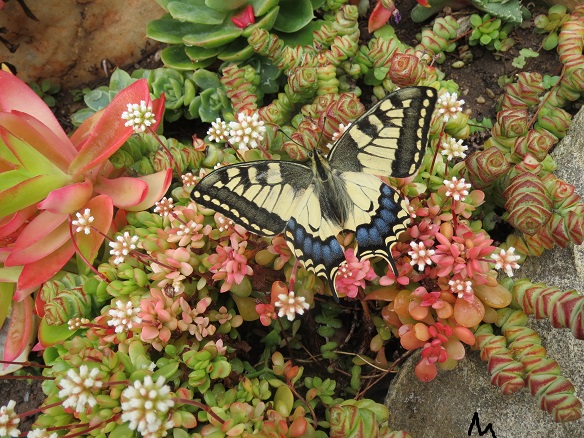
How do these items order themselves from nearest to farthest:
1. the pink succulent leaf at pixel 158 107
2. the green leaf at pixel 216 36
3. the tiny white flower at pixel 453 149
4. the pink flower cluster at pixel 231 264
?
the pink flower cluster at pixel 231 264 < the tiny white flower at pixel 453 149 < the pink succulent leaf at pixel 158 107 < the green leaf at pixel 216 36

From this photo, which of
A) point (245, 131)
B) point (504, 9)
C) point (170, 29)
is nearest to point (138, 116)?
point (245, 131)

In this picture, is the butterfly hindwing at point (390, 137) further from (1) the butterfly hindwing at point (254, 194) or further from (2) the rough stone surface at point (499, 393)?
(2) the rough stone surface at point (499, 393)

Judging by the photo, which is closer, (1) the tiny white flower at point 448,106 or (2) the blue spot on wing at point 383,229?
(2) the blue spot on wing at point 383,229

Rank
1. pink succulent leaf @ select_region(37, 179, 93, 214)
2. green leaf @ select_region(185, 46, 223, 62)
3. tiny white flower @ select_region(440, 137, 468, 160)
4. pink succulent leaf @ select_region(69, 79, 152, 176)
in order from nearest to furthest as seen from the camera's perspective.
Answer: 1. tiny white flower @ select_region(440, 137, 468, 160)
2. pink succulent leaf @ select_region(37, 179, 93, 214)
3. pink succulent leaf @ select_region(69, 79, 152, 176)
4. green leaf @ select_region(185, 46, 223, 62)

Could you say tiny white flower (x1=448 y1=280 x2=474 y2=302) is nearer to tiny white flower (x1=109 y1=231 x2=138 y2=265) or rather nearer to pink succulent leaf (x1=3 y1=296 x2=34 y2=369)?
tiny white flower (x1=109 y1=231 x2=138 y2=265)

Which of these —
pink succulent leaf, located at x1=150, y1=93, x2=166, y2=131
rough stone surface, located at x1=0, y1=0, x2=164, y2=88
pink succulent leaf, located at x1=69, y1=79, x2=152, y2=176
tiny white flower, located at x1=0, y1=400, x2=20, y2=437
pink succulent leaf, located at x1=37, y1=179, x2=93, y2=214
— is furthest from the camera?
rough stone surface, located at x1=0, y1=0, x2=164, y2=88

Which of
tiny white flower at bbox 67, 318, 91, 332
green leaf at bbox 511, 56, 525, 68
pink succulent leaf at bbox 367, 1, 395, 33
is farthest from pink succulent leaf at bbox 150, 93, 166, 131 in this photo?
green leaf at bbox 511, 56, 525, 68

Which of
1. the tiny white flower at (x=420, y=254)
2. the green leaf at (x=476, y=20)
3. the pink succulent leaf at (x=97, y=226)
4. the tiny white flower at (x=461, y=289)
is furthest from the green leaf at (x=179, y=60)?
the tiny white flower at (x=461, y=289)

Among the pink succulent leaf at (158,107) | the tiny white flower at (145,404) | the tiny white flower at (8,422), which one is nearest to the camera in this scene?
the tiny white flower at (145,404)
